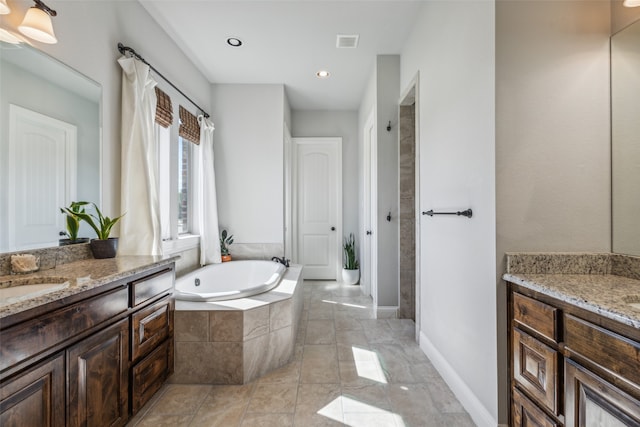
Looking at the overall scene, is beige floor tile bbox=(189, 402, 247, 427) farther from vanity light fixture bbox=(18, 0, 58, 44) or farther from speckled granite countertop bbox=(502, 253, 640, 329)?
vanity light fixture bbox=(18, 0, 58, 44)

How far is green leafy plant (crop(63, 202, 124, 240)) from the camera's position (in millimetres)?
1538

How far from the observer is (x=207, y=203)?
3311mm


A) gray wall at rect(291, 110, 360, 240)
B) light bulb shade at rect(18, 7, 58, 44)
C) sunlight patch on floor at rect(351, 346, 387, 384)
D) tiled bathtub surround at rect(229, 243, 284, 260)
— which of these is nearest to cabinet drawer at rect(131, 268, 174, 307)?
light bulb shade at rect(18, 7, 58, 44)

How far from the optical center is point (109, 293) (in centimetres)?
120

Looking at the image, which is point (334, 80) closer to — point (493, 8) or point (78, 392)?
point (493, 8)

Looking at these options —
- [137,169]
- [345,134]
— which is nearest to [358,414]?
[137,169]

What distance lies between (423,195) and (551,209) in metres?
1.02

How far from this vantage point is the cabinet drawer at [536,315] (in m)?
1.03

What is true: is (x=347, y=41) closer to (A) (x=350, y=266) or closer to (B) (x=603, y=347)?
(B) (x=603, y=347)

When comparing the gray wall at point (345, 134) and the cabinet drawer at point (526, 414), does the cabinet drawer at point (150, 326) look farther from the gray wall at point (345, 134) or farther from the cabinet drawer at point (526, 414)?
the gray wall at point (345, 134)

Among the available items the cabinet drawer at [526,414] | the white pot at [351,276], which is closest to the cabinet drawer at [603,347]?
the cabinet drawer at [526,414]

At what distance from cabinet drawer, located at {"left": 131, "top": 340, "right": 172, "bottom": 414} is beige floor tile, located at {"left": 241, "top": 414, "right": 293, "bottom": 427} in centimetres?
52

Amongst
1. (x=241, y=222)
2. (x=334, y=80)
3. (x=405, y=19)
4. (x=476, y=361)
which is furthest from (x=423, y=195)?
(x=241, y=222)

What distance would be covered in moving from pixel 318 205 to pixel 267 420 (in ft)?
10.9
